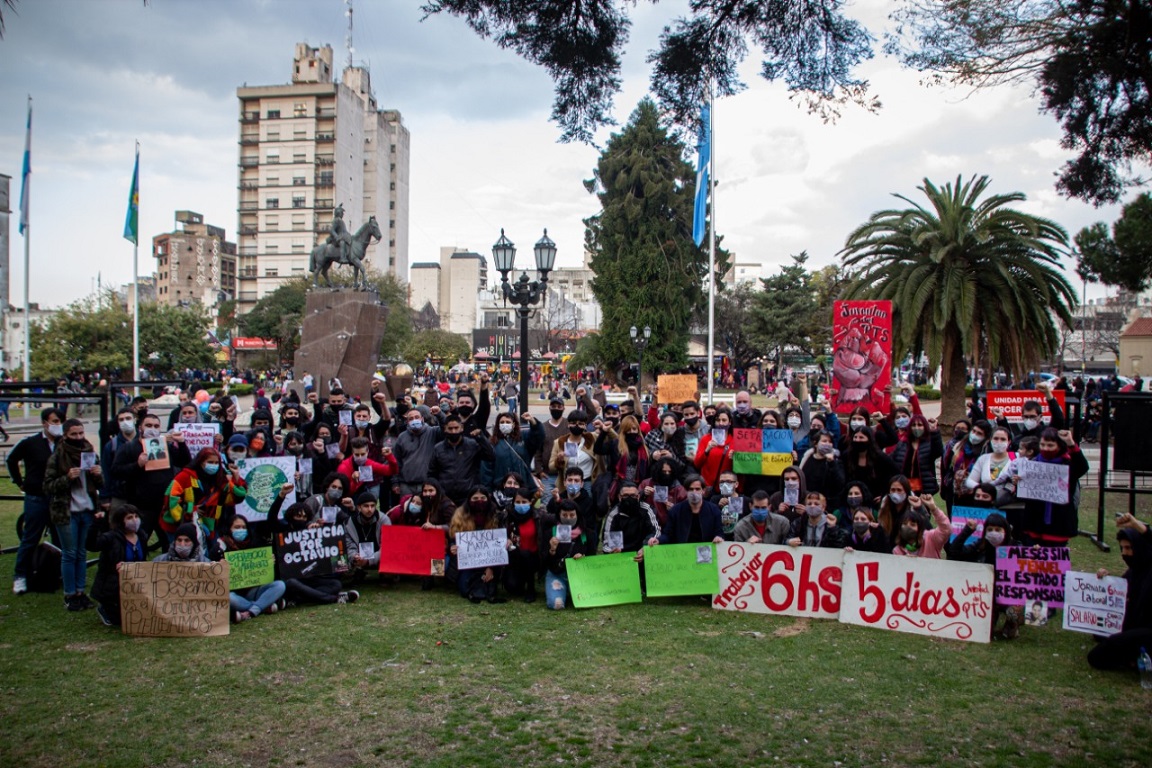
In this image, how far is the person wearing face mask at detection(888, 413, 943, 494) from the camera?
10422mm

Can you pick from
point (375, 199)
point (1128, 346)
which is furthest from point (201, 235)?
point (1128, 346)

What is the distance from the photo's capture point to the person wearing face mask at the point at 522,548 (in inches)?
369

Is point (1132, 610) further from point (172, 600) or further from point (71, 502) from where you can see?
point (71, 502)

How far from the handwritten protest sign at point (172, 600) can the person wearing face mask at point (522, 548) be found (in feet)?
9.66

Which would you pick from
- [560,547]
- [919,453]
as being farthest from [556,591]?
[919,453]

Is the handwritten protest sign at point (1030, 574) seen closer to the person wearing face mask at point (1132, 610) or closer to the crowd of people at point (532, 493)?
the crowd of people at point (532, 493)

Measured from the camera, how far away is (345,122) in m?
92.7

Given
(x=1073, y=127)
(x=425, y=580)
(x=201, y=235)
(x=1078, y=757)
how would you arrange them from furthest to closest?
(x=201, y=235) → (x=425, y=580) → (x=1078, y=757) → (x=1073, y=127)

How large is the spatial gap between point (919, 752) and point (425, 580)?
5.75 meters

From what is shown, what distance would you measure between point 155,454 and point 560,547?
4399mm

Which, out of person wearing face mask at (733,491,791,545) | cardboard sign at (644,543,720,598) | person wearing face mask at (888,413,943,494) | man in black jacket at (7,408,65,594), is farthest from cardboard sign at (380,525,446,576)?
person wearing face mask at (888,413,943,494)

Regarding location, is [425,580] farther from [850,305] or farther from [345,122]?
[345,122]

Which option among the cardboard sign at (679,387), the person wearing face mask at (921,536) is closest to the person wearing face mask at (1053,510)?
the person wearing face mask at (921,536)

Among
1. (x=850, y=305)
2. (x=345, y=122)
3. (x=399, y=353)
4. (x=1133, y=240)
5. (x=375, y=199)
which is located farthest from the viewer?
(x=375, y=199)
